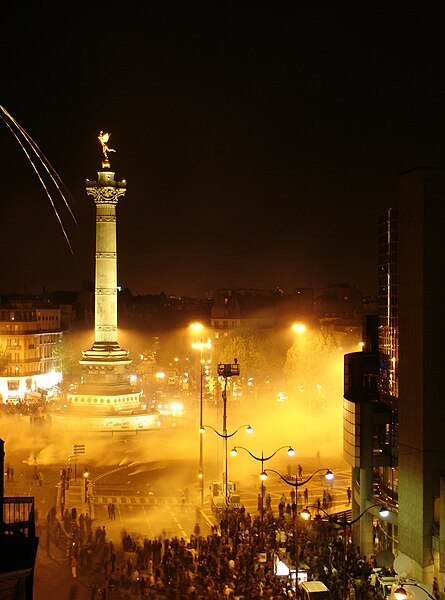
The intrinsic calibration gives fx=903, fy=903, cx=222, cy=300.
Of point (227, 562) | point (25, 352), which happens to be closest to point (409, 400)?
point (227, 562)

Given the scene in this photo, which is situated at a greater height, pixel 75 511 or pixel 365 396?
pixel 365 396

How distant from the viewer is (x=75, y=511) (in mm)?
34062

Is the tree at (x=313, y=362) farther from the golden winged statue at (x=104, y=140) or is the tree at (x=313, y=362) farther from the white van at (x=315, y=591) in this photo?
the white van at (x=315, y=591)

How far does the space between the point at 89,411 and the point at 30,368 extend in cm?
4073

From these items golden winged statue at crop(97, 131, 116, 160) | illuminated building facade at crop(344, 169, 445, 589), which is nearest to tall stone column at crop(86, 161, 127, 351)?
golden winged statue at crop(97, 131, 116, 160)

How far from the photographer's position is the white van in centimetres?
2127

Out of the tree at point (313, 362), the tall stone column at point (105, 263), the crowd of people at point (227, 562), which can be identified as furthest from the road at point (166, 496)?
the tree at point (313, 362)

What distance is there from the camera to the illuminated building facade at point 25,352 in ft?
321

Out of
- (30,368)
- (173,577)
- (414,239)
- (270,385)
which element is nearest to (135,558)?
(173,577)

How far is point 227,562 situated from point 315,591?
512 cm

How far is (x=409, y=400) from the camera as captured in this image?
27.7 m

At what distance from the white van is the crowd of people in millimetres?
506

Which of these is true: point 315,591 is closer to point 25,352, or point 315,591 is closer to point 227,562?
point 227,562

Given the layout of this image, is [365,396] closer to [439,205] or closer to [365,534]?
[365,534]
